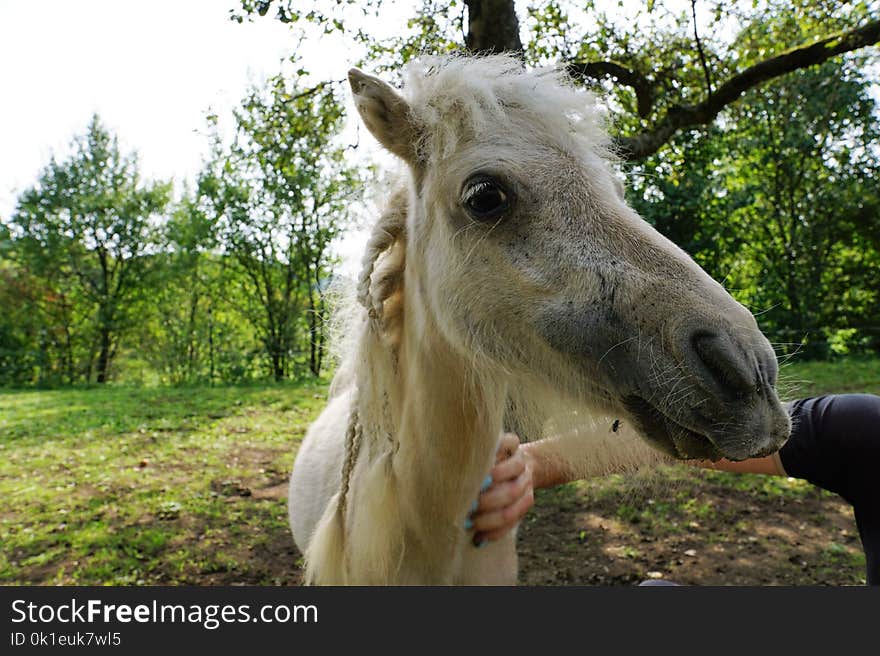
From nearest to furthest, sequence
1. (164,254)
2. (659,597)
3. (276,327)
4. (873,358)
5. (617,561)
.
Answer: (659,597), (617,561), (873,358), (276,327), (164,254)

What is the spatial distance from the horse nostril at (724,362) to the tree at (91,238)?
22.4m

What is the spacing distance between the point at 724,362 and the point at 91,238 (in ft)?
76.5

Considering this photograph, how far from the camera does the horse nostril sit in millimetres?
1157

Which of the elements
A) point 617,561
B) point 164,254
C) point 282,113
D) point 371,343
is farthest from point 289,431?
point 164,254

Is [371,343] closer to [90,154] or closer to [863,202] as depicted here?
[863,202]

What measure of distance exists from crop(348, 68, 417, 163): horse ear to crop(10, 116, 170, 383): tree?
21.3 meters

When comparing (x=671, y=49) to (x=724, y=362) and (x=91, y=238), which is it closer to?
(x=724, y=362)

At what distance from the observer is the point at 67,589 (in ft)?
6.18

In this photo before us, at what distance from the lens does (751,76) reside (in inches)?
247

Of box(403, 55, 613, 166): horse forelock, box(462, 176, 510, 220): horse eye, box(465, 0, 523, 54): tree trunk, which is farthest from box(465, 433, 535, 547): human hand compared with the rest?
box(465, 0, 523, 54): tree trunk

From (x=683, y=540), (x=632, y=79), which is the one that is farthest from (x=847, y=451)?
(x=632, y=79)

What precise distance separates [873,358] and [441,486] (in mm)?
16508

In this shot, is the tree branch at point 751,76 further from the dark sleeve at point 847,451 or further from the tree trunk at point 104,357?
the tree trunk at point 104,357

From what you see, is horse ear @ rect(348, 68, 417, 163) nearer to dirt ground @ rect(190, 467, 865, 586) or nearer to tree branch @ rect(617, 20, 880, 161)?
dirt ground @ rect(190, 467, 865, 586)
